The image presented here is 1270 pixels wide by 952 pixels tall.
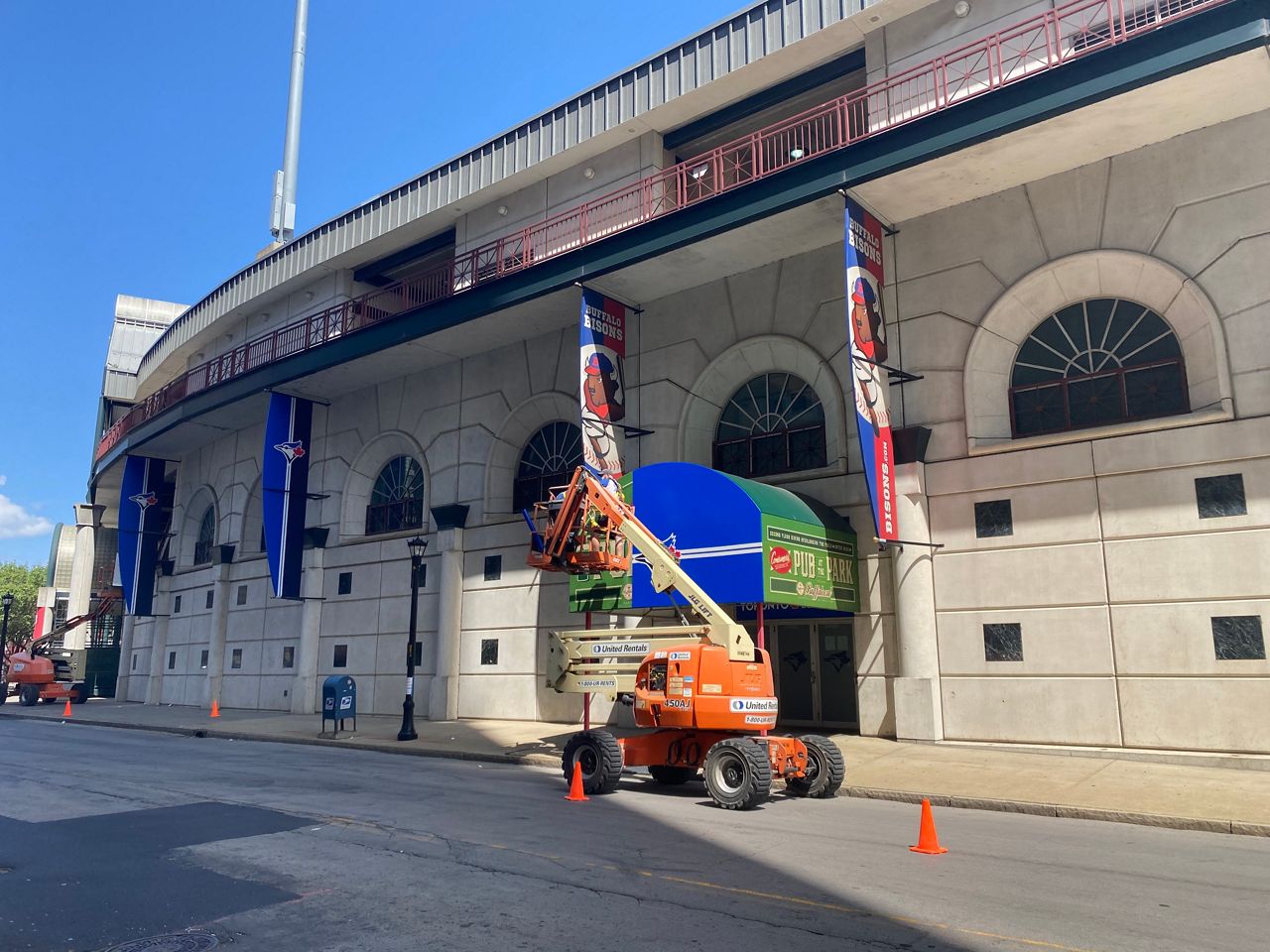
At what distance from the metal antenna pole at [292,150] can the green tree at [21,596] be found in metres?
50.7

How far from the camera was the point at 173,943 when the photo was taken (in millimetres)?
5980

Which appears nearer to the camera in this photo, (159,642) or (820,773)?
(820,773)

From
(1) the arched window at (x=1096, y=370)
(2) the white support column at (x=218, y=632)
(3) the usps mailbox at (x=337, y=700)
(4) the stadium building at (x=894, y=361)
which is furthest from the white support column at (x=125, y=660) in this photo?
(1) the arched window at (x=1096, y=370)

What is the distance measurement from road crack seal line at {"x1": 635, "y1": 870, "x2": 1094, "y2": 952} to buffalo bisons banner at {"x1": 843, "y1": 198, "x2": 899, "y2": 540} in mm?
10052

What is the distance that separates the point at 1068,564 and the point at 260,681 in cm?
2701

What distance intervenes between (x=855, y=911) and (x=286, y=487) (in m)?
27.5

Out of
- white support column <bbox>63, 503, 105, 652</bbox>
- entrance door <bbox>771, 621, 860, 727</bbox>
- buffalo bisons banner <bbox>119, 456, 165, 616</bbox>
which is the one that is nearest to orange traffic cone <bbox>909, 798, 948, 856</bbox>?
entrance door <bbox>771, 621, 860, 727</bbox>

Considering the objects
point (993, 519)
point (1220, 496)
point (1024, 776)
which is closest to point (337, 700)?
point (993, 519)

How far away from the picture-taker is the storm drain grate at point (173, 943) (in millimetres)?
5867

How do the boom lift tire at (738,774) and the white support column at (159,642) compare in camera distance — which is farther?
the white support column at (159,642)

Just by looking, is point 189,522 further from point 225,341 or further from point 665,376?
point 665,376

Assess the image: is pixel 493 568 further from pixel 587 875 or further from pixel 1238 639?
pixel 587 875

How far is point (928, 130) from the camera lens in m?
16.5

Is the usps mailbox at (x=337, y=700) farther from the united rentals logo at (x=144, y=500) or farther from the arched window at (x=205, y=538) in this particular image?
the united rentals logo at (x=144, y=500)
